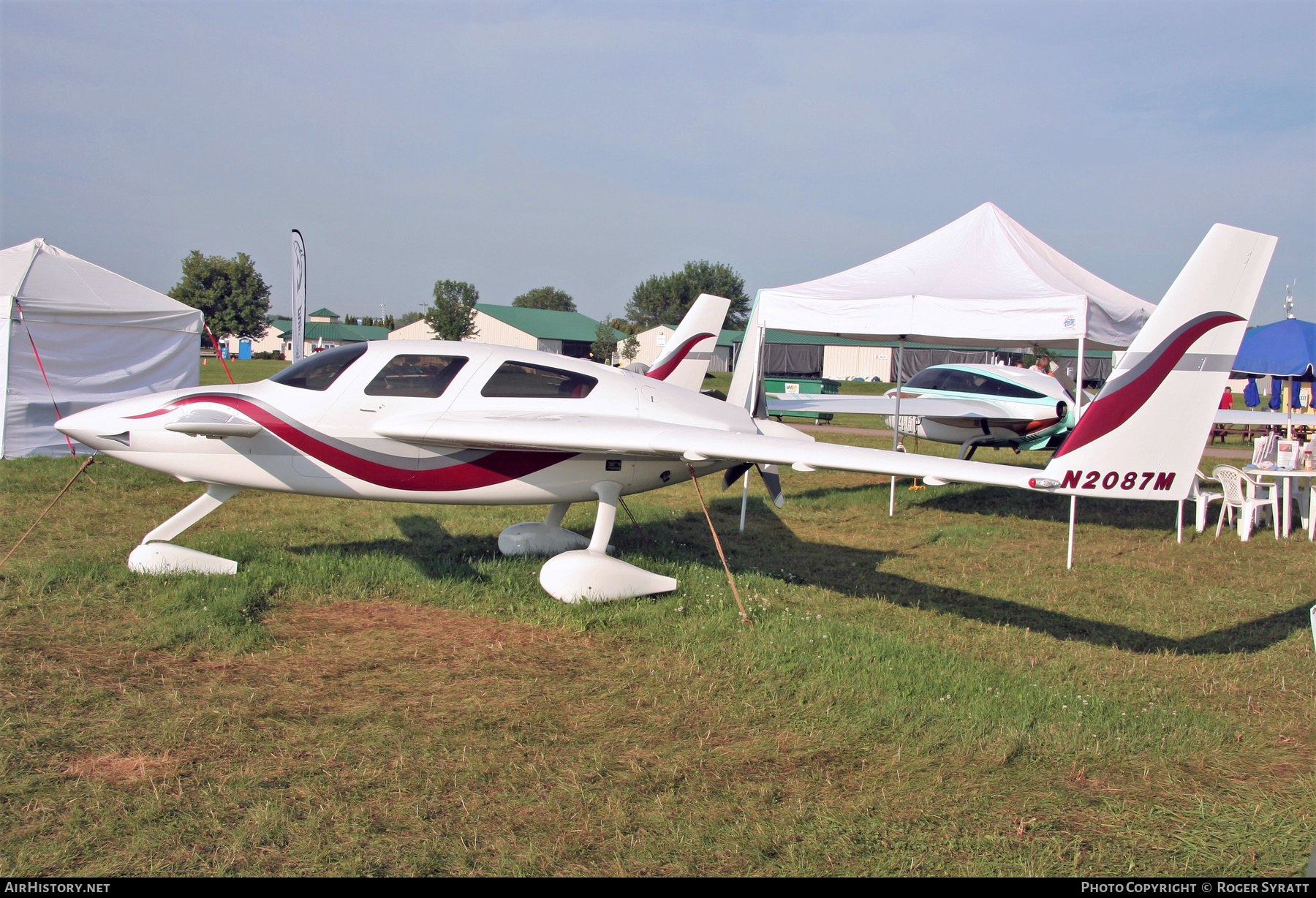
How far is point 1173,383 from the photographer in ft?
15.1

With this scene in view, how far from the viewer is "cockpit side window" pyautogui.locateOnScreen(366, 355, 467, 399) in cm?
624

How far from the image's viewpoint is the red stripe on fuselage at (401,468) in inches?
240

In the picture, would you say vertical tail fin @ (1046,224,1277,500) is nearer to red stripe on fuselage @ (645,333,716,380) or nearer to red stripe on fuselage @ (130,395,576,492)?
red stripe on fuselage @ (130,395,576,492)

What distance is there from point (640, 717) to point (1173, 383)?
3.58 metres

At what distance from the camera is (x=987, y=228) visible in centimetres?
1090

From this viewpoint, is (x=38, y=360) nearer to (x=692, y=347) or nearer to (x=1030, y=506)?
(x=692, y=347)

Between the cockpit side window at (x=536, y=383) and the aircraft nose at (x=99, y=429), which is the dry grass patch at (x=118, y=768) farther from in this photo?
the cockpit side window at (x=536, y=383)

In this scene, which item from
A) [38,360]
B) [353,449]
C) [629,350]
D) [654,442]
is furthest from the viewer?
[629,350]

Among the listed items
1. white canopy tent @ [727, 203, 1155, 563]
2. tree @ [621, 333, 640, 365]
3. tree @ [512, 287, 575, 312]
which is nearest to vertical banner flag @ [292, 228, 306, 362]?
white canopy tent @ [727, 203, 1155, 563]

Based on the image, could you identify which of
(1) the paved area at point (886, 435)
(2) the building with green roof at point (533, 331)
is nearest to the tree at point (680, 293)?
(2) the building with green roof at point (533, 331)

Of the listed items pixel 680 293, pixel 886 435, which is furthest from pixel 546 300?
pixel 886 435

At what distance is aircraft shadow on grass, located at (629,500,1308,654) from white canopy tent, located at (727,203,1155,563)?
169cm

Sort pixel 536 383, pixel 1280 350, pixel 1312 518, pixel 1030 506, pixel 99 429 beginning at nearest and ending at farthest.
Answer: pixel 99 429, pixel 536 383, pixel 1312 518, pixel 1030 506, pixel 1280 350
